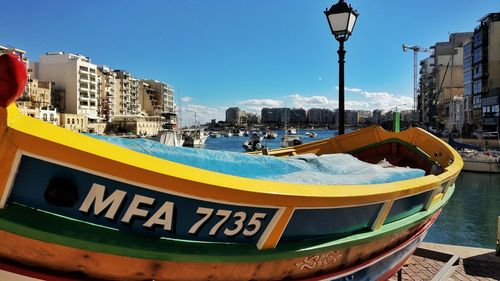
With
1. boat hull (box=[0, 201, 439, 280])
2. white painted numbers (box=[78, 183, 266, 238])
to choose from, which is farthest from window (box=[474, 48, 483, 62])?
white painted numbers (box=[78, 183, 266, 238])

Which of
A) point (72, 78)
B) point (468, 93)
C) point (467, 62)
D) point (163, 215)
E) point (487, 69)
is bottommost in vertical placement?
point (163, 215)

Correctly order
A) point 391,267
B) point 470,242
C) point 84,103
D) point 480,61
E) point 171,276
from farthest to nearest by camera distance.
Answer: point 84,103
point 480,61
point 470,242
point 391,267
point 171,276

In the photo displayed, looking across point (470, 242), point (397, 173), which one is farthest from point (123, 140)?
point (470, 242)

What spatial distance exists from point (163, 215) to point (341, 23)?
6.15 m

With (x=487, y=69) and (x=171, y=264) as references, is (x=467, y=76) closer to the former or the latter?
(x=487, y=69)

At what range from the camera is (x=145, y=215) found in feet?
7.19

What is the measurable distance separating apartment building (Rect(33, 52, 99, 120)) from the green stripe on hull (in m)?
87.9

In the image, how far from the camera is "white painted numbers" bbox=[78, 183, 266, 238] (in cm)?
208

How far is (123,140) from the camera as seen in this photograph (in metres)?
3.94

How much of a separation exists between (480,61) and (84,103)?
3340 inches

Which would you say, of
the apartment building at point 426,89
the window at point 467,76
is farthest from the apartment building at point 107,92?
the apartment building at point 426,89

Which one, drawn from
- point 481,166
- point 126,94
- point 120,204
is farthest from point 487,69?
point 126,94

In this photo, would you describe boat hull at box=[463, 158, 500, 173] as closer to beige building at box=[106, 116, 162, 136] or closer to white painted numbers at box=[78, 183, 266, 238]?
white painted numbers at box=[78, 183, 266, 238]

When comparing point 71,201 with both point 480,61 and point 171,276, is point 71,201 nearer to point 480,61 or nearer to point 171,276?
point 171,276
